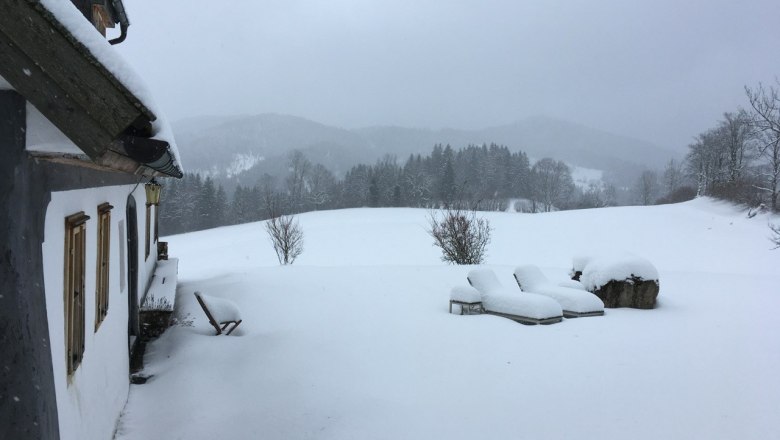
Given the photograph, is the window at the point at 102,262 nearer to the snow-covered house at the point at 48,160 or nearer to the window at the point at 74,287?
the window at the point at 74,287

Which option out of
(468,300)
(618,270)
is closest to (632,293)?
(618,270)

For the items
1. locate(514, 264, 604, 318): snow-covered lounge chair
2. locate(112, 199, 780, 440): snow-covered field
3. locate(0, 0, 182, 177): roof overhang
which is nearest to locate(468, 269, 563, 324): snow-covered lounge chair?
locate(112, 199, 780, 440): snow-covered field

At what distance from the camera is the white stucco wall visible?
2.81 m

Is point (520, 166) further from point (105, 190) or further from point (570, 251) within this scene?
point (105, 190)

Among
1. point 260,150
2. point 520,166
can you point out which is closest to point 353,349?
point 520,166

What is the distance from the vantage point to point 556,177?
281 ft

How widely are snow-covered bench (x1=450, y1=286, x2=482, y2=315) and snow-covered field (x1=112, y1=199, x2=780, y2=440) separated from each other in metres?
0.38

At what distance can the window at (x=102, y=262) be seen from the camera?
4238 millimetres

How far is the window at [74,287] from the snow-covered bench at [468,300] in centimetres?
707

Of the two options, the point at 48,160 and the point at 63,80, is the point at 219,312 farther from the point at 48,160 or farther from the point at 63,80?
the point at 63,80

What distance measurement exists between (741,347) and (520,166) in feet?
268

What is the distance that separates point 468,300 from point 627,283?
381cm

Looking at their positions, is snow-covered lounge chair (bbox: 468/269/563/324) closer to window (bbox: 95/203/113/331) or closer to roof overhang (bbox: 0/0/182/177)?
window (bbox: 95/203/113/331)

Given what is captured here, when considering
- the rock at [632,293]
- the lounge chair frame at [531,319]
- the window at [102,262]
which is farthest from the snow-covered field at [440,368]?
the window at [102,262]
